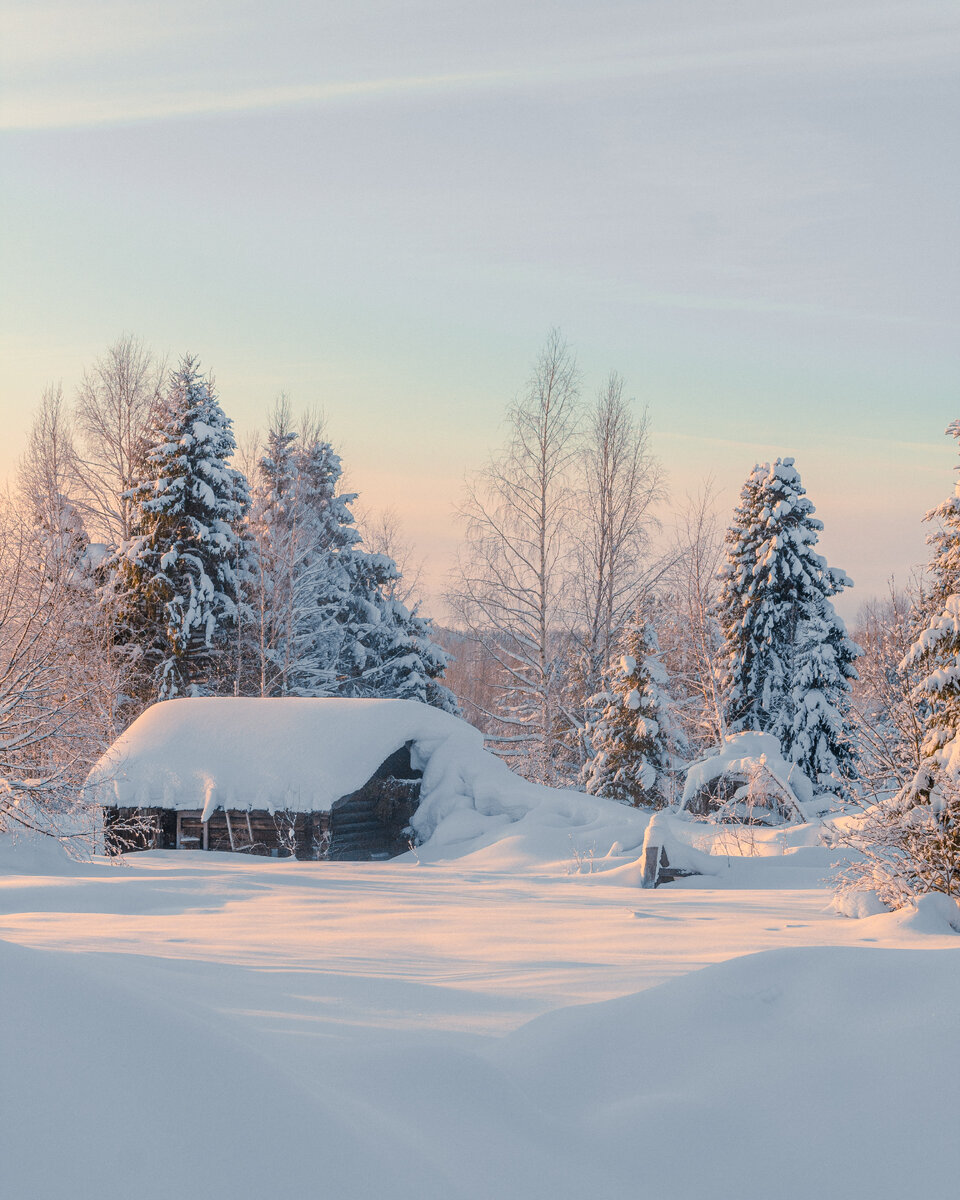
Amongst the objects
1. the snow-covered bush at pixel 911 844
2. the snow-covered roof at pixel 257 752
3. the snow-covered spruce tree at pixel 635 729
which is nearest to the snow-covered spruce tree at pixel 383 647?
the snow-covered spruce tree at pixel 635 729

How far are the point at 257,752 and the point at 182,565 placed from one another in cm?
1171

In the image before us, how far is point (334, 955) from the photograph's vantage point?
6.96 metres

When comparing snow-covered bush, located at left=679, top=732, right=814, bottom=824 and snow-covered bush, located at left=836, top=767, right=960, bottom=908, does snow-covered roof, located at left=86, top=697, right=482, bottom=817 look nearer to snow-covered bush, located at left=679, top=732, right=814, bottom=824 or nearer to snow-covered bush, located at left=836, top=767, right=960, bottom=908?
snow-covered bush, located at left=679, top=732, right=814, bottom=824

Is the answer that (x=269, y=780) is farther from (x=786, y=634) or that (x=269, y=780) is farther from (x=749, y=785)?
(x=786, y=634)

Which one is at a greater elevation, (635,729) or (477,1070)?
(635,729)

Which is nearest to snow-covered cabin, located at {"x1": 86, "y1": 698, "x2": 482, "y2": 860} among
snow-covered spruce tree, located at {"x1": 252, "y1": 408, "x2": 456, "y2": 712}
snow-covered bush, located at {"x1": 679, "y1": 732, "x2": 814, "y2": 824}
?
snow-covered bush, located at {"x1": 679, "y1": 732, "x2": 814, "y2": 824}

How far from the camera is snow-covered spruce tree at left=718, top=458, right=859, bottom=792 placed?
85.6 ft

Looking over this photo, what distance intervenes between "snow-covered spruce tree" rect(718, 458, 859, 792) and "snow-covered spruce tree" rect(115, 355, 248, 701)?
13.9 metres

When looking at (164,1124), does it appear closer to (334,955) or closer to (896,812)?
(334,955)

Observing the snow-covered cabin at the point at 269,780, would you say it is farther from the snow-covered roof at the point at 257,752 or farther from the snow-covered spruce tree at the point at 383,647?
the snow-covered spruce tree at the point at 383,647

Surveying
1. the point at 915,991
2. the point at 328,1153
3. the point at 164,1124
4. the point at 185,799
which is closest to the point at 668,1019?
the point at 915,991

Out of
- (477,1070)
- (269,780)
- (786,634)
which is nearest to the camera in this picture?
(477,1070)

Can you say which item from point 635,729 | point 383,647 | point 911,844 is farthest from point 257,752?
point 383,647

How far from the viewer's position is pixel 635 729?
1065 inches
